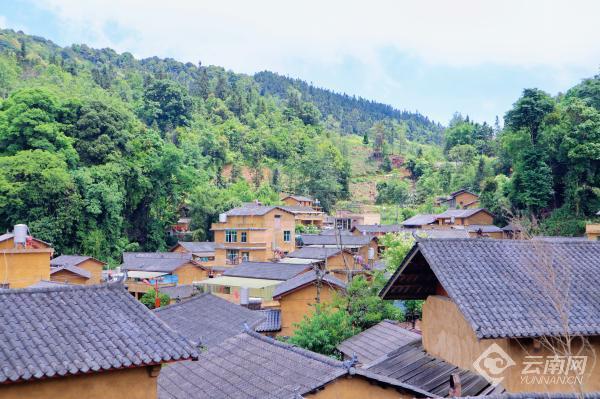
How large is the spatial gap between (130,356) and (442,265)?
201 inches

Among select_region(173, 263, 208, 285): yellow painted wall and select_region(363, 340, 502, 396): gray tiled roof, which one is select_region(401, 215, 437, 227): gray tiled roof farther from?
select_region(363, 340, 502, 396): gray tiled roof

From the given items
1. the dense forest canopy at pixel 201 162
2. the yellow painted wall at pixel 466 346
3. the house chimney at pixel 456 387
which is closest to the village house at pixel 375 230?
the dense forest canopy at pixel 201 162

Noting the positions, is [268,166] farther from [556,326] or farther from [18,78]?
[556,326]

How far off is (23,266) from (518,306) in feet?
65.3

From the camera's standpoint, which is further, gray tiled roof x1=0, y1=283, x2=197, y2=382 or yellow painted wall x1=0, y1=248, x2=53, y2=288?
yellow painted wall x1=0, y1=248, x2=53, y2=288

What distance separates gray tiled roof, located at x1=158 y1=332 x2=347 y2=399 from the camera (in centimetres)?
910

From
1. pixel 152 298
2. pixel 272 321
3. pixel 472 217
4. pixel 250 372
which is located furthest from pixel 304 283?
pixel 472 217

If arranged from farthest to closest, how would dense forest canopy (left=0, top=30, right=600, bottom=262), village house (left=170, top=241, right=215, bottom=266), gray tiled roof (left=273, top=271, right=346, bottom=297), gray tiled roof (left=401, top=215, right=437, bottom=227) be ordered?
gray tiled roof (left=401, top=215, right=437, bottom=227) → village house (left=170, top=241, right=215, bottom=266) → dense forest canopy (left=0, top=30, right=600, bottom=262) → gray tiled roof (left=273, top=271, right=346, bottom=297)

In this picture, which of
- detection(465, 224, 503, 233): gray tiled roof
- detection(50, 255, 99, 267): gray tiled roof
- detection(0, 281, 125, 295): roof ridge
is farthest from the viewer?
detection(465, 224, 503, 233): gray tiled roof

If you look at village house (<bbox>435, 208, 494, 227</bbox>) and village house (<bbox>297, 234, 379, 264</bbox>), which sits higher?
village house (<bbox>435, 208, 494, 227</bbox>)

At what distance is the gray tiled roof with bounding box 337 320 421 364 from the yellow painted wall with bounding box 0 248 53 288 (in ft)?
43.8

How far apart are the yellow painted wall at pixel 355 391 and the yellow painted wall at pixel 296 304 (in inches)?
668

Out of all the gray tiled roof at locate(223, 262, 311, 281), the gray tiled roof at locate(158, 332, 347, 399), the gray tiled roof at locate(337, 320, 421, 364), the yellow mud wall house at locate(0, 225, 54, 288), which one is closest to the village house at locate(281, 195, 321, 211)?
the gray tiled roof at locate(223, 262, 311, 281)

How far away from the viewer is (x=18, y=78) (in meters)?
91.1
